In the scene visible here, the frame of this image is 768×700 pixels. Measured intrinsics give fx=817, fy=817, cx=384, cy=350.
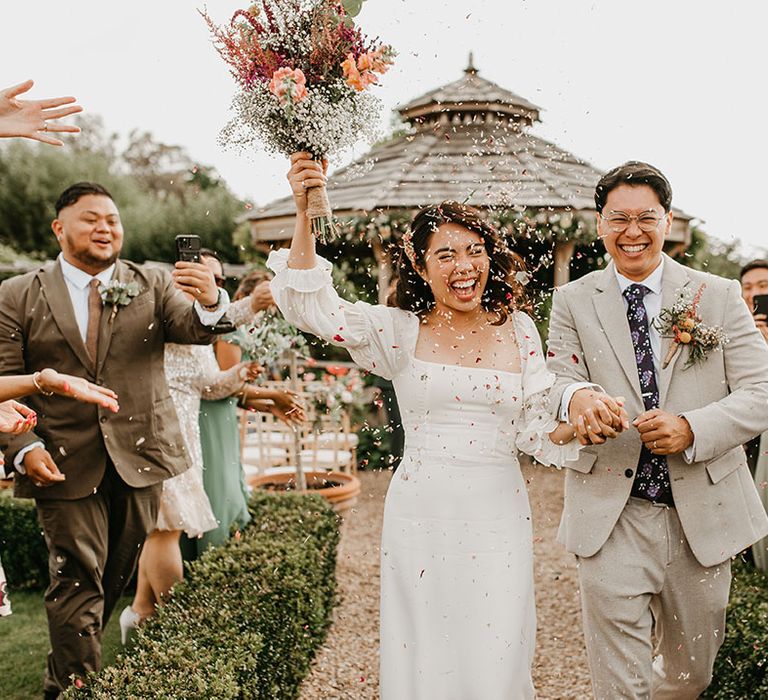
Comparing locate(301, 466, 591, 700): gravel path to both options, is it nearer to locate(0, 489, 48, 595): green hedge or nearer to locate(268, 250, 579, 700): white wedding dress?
locate(268, 250, 579, 700): white wedding dress

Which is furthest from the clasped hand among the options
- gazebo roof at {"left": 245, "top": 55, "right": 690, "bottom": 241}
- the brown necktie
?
gazebo roof at {"left": 245, "top": 55, "right": 690, "bottom": 241}

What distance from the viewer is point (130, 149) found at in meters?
45.1

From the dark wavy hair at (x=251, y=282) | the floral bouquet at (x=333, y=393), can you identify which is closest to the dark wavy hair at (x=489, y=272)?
the dark wavy hair at (x=251, y=282)

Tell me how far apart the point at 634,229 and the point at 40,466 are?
262cm

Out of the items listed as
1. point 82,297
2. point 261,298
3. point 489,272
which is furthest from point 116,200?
point 489,272

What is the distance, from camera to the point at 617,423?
2.71 m

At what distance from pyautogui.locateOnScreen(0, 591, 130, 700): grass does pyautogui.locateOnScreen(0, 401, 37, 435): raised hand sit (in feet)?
7.29

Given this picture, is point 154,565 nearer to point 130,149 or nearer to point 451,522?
point 451,522

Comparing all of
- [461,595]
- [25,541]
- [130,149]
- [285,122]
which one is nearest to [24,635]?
[25,541]

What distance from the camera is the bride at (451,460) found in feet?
9.42

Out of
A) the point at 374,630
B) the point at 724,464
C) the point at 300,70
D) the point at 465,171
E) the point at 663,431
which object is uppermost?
the point at 465,171

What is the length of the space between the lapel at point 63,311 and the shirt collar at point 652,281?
2.42 m

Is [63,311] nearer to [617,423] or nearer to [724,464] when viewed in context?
[617,423]

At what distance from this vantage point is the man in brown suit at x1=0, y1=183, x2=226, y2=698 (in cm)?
377
